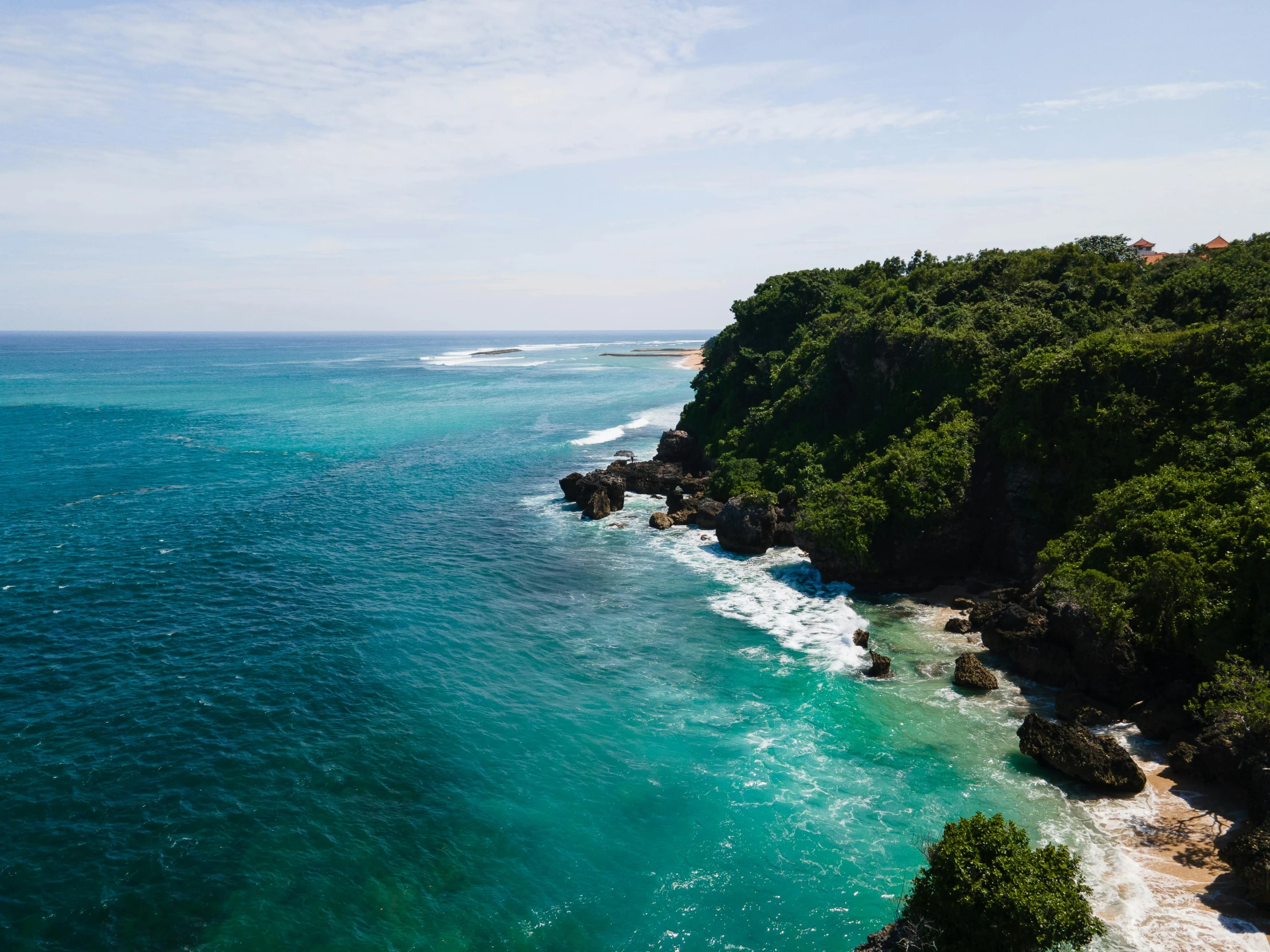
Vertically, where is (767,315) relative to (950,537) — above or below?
above

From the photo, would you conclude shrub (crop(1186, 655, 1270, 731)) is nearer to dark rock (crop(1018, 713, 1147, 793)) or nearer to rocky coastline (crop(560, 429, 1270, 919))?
rocky coastline (crop(560, 429, 1270, 919))

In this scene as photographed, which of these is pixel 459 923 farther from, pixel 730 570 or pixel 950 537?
pixel 950 537

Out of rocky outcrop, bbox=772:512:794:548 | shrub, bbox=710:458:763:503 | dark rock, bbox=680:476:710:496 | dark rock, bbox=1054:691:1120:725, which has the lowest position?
dark rock, bbox=1054:691:1120:725

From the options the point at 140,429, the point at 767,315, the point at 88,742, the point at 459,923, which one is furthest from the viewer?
the point at 140,429

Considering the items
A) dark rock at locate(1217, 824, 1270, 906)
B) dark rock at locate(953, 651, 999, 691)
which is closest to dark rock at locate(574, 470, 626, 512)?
dark rock at locate(953, 651, 999, 691)

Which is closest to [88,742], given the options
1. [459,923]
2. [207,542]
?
[459,923]

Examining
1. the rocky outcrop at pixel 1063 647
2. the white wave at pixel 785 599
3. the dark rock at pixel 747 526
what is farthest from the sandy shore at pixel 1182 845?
the dark rock at pixel 747 526
